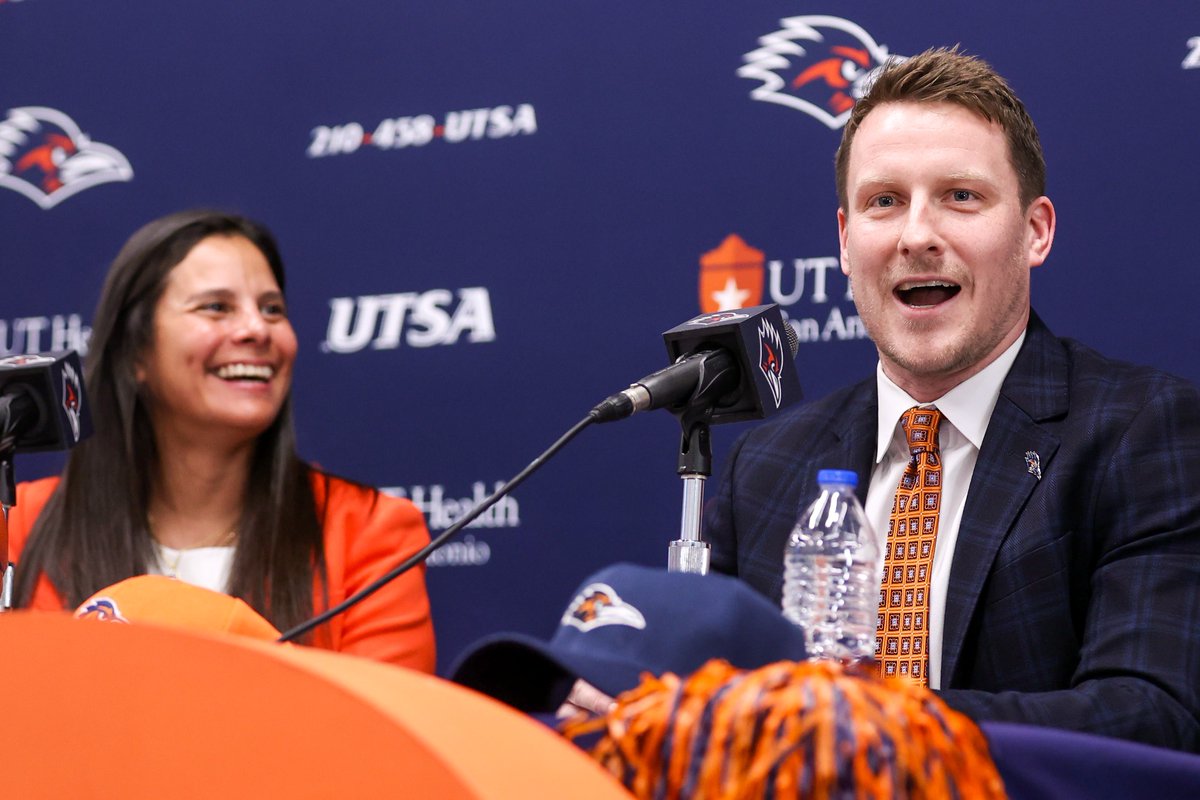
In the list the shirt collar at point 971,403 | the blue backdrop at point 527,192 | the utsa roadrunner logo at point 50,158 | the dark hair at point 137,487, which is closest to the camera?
the shirt collar at point 971,403

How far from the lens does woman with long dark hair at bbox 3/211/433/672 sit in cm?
244

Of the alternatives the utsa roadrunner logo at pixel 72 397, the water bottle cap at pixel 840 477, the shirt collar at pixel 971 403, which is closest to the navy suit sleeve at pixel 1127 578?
the shirt collar at pixel 971 403

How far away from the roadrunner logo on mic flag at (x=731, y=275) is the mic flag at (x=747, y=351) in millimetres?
1101

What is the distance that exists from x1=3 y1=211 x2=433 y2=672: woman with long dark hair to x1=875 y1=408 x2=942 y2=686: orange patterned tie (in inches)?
38.5

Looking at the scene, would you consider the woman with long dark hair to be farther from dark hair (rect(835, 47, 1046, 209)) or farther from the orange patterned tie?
dark hair (rect(835, 47, 1046, 209))

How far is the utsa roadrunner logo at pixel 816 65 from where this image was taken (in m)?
2.47

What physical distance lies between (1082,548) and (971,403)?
0.25 meters

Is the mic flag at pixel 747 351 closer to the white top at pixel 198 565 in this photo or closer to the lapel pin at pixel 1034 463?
the lapel pin at pixel 1034 463

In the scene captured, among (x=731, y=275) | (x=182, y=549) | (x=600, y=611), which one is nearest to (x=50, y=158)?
(x=182, y=549)

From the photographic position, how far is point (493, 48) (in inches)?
109

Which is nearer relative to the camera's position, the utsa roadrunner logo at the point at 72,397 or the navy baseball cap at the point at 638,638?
the navy baseball cap at the point at 638,638

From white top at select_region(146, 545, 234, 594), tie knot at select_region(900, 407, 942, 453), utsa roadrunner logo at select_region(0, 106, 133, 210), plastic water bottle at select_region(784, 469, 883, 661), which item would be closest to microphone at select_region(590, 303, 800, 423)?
plastic water bottle at select_region(784, 469, 883, 661)

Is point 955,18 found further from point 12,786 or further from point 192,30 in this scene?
point 12,786

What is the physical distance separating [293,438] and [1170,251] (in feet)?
4.96
